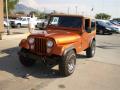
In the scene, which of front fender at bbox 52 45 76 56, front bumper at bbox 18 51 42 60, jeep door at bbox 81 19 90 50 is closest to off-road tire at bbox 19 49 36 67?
front bumper at bbox 18 51 42 60

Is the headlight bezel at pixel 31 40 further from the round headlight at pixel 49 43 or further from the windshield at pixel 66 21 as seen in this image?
the windshield at pixel 66 21

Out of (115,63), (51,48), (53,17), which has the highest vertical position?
(53,17)

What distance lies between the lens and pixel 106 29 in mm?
28578

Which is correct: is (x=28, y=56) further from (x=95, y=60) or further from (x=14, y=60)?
(x=95, y=60)

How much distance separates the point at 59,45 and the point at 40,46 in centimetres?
66

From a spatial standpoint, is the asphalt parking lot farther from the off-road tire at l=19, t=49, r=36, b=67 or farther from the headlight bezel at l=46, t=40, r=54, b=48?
the headlight bezel at l=46, t=40, r=54, b=48

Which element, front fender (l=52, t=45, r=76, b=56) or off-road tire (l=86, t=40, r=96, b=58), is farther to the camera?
off-road tire (l=86, t=40, r=96, b=58)

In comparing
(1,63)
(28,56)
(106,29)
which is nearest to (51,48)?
(28,56)

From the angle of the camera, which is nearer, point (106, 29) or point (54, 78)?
point (54, 78)

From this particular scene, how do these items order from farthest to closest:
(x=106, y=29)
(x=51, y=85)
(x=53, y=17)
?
(x=106, y=29) → (x=53, y=17) → (x=51, y=85)

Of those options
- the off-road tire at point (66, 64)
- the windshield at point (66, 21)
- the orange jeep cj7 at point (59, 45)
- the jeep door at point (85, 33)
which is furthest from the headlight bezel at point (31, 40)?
the jeep door at point (85, 33)

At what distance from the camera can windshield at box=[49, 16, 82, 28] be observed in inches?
407

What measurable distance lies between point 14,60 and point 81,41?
9.43ft

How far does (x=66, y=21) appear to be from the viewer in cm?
1054
